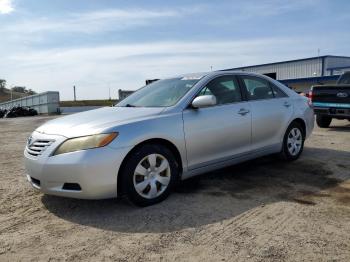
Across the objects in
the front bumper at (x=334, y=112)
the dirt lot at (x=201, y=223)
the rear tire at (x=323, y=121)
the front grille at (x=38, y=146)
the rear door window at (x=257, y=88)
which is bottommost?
the dirt lot at (x=201, y=223)

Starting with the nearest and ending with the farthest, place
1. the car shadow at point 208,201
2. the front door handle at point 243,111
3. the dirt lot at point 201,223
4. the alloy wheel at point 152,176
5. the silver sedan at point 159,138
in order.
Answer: the dirt lot at point 201,223
the car shadow at point 208,201
the silver sedan at point 159,138
the alloy wheel at point 152,176
the front door handle at point 243,111

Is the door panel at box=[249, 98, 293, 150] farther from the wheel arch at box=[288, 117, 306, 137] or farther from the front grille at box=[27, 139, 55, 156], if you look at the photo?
the front grille at box=[27, 139, 55, 156]

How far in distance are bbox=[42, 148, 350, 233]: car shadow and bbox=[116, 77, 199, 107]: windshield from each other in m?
Answer: 1.15

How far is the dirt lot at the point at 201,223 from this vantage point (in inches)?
135

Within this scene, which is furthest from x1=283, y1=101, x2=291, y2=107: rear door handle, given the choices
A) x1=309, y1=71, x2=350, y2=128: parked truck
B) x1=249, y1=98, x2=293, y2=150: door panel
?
x1=309, y1=71, x2=350, y2=128: parked truck

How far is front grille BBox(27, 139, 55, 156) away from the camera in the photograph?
445 centimetres

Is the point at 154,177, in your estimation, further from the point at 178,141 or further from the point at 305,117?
the point at 305,117

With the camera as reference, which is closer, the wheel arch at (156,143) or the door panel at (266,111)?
the wheel arch at (156,143)

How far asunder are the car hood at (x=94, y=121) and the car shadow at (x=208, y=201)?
0.89m

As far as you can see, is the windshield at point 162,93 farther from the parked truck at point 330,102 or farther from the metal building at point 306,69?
the metal building at point 306,69

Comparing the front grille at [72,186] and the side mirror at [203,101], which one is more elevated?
the side mirror at [203,101]

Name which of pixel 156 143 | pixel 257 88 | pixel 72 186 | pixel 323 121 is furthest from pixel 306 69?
pixel 72 186

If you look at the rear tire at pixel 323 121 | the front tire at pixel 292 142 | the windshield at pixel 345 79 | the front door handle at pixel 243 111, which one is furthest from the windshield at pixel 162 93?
the windshield at pixel 345 79

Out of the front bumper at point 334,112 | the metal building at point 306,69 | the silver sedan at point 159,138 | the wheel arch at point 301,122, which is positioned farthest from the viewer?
the metal building at point 306,69
